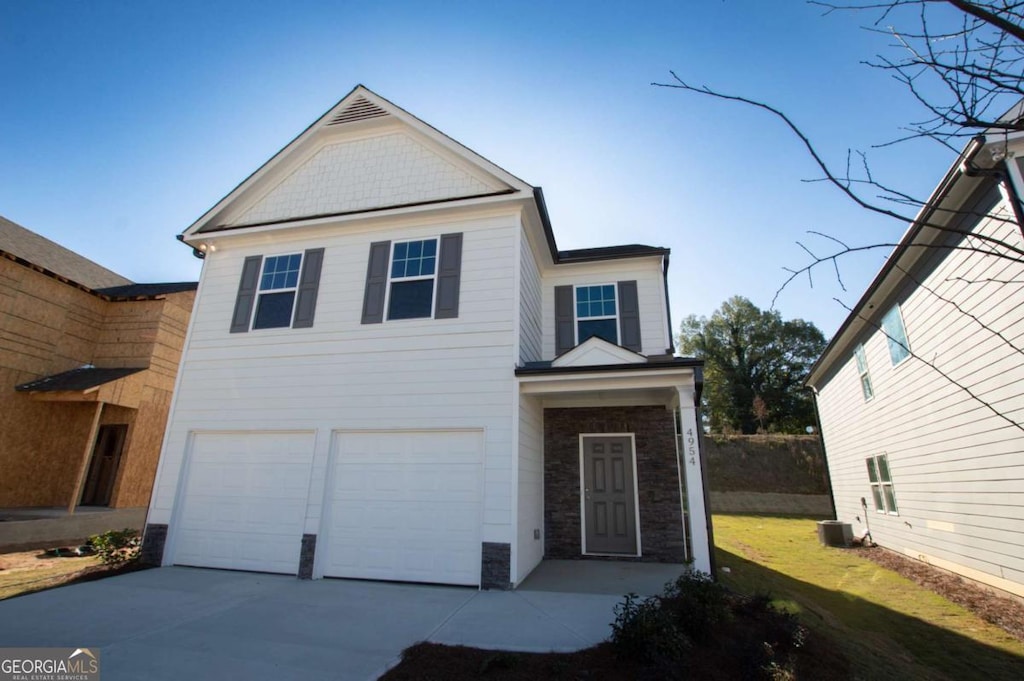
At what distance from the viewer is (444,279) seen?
28.7ft

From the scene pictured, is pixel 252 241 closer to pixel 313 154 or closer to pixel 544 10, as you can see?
pixel 313 154

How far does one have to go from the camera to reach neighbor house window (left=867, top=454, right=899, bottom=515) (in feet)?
37.5

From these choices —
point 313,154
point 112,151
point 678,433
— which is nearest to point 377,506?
point 678,433

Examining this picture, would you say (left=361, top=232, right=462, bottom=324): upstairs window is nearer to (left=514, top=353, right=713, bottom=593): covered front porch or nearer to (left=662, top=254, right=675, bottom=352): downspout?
(left=514, top=353, right=713, bottom=593): covered front porch

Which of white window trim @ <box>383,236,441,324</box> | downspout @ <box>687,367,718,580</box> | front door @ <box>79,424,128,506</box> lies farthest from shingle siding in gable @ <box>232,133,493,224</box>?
front door @ <box>79,424,128,506</box>

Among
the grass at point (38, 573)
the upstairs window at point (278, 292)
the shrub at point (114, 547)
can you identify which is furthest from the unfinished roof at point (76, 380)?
the upstairs window at point (278, 292)

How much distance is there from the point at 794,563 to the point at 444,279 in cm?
963

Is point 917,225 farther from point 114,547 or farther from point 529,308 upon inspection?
point 114,547

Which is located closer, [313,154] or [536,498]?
[536,498]

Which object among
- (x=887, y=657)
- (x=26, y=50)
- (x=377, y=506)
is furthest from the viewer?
(x=26, y=50)

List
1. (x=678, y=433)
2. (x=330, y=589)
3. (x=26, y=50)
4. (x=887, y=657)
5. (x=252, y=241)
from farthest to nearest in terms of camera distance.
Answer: (x=252, y=241)
(x=678, y=433)
(x=26, y=50)
(x=330, y=589)
(x=887, y=657)

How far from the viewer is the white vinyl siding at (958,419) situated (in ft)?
22.2

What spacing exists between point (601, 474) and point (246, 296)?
26.6 ft

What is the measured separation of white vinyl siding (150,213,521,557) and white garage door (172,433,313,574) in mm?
283
